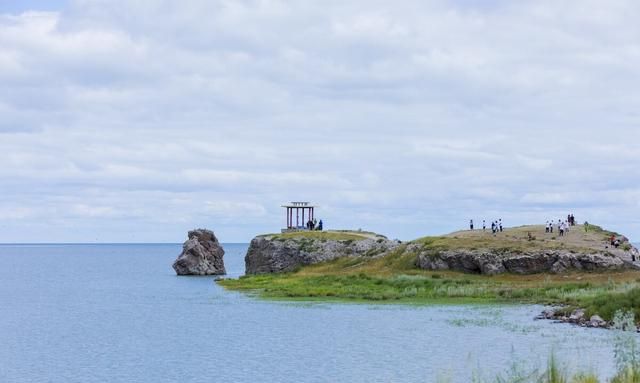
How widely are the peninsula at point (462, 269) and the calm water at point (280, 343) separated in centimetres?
724

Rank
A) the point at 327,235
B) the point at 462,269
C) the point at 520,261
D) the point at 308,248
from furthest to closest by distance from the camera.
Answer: the point at 327,235 → the point at 308,248 → the point at 462,269 → the point at 520,261

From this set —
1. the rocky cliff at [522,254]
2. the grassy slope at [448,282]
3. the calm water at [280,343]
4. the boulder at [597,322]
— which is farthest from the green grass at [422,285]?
the calm water at [280,343]

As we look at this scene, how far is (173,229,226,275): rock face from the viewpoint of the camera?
143 m

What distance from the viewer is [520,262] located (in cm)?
9206

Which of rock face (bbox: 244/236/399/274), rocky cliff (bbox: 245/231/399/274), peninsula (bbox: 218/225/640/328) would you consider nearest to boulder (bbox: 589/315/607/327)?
peninsula (bbox: 218/225/640/328)

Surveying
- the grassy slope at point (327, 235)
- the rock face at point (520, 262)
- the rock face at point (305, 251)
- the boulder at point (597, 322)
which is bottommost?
the boulder at point (597, 322)

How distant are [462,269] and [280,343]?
44.6m

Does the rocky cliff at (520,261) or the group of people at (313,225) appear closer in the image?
the rocky cliff at (520,261)

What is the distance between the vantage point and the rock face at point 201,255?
143 meters

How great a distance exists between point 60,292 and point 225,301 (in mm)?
40597

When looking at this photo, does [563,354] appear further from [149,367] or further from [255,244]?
[255,244]

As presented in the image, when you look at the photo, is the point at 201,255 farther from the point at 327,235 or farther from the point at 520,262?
the point at 520,262

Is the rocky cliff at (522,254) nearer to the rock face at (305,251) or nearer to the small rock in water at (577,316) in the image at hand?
the rock face at (305,251)

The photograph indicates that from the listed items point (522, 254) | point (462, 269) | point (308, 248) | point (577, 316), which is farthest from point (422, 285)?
point (308, 248)
